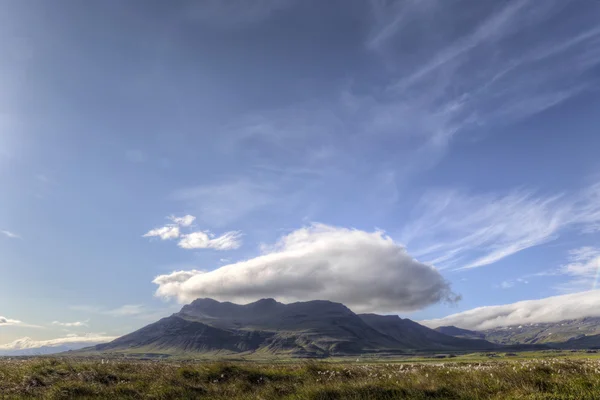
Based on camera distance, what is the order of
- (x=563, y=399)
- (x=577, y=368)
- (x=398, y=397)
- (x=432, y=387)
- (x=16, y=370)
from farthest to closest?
(x=16, y=370) < (x=577, y=368) < (x=432, y=387) < (x=398, y=397) < (x=563, y=399)

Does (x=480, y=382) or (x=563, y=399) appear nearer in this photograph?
(x=563, y=399)

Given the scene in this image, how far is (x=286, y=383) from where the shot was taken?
574 inches

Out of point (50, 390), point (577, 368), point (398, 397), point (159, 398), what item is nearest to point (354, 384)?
point (398, 397)

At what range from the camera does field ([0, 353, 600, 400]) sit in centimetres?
1093

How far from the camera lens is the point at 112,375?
53.2 ft

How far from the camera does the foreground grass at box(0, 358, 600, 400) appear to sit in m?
10.9

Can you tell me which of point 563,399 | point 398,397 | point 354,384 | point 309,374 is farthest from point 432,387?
point 309,374

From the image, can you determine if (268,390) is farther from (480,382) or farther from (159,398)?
(480,382)

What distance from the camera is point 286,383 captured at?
14.6 metres

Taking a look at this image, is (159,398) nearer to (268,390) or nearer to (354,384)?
(268,390)

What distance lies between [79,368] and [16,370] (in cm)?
272

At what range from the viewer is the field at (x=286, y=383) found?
35.9 ft

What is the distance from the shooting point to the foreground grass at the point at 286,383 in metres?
10.9

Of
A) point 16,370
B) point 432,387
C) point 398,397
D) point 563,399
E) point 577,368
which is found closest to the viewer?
point 563,399
